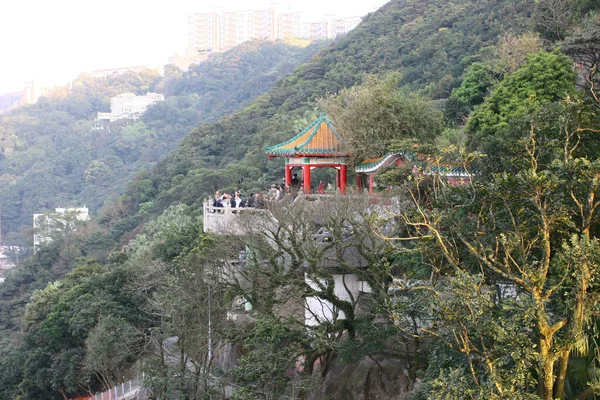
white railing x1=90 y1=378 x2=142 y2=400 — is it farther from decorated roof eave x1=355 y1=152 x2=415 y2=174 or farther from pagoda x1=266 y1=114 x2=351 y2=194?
decorated roof eave x1=355 y1=152 x2=415 y2=174

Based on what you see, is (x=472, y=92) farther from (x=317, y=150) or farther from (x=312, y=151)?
(x=312, y=151)

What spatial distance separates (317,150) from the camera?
18.2 metres

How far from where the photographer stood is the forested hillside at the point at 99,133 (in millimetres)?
90438

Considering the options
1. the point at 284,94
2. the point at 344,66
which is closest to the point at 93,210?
the point at 284,94

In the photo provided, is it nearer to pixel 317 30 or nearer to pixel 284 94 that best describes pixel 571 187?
pixel 284 94

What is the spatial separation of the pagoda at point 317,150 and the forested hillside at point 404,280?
0.49 meters

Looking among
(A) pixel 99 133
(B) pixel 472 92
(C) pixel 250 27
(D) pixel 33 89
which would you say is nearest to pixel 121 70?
(D) pixel 33 89

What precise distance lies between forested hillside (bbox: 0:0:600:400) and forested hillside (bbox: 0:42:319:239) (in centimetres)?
6353

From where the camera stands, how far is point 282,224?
1236 centimetres

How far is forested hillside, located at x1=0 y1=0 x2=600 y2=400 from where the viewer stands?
7055 millimetres

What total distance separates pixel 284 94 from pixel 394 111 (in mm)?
44570

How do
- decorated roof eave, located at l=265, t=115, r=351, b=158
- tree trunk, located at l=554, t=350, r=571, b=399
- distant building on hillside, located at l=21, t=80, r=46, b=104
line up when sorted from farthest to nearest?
distant building on hillside, located at l=21, t=80, r=46, b=104 < decorated roof eave, located at l=265, t=115, r=351, b=158 < tree trunk, located at l=554, t=350, r=571, b=399

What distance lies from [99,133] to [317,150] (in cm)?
9562

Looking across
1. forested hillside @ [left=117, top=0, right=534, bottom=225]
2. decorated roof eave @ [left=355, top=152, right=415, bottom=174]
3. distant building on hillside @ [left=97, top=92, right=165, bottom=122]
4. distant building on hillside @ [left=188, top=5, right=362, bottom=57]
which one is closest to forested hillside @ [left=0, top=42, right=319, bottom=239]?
distant building on hillside @ [left=97, top=92, right=165, bottom=122]
